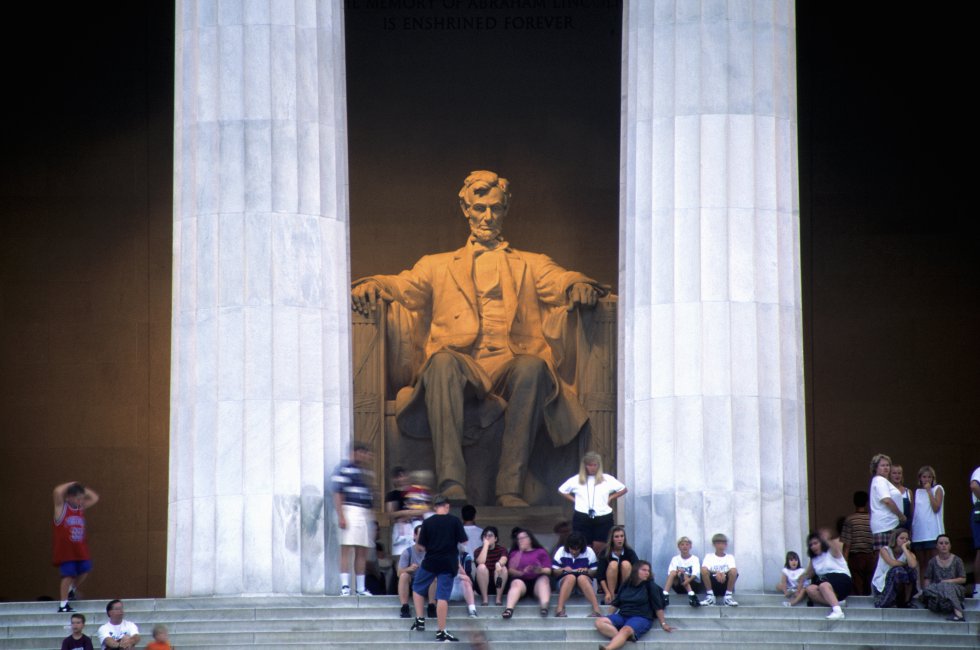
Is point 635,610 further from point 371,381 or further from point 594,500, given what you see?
point 371,381

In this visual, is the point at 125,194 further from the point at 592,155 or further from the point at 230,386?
the point at 230,386

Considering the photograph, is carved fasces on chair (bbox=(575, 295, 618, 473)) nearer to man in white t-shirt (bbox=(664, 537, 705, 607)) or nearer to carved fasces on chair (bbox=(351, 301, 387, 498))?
carved fasces on chair (bbox=(351, 301, 387, 498))

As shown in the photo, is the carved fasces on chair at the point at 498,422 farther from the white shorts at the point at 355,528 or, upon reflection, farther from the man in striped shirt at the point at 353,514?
the white shorts at the point at 355,528

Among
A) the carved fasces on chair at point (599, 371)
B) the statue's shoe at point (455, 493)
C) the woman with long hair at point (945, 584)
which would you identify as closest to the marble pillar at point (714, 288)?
the woman with long hair at point (945, 584)

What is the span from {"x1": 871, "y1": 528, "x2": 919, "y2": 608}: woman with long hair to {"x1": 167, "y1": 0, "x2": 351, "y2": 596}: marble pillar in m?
5.60

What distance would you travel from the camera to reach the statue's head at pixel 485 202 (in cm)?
2906

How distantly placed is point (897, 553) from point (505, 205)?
32.0ft

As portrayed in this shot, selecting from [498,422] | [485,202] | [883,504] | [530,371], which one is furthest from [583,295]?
[883,504]

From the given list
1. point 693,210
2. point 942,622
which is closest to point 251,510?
point 693,210

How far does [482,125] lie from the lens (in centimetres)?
3216

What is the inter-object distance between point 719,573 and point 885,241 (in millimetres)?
11737

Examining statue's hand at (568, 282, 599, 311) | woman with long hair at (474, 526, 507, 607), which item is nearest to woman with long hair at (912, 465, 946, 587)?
woman with long hair at (474, 526, 507, 607)

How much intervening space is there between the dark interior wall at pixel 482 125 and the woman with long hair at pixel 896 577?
11.1m

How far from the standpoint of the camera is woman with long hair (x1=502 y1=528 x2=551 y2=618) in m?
20.5
